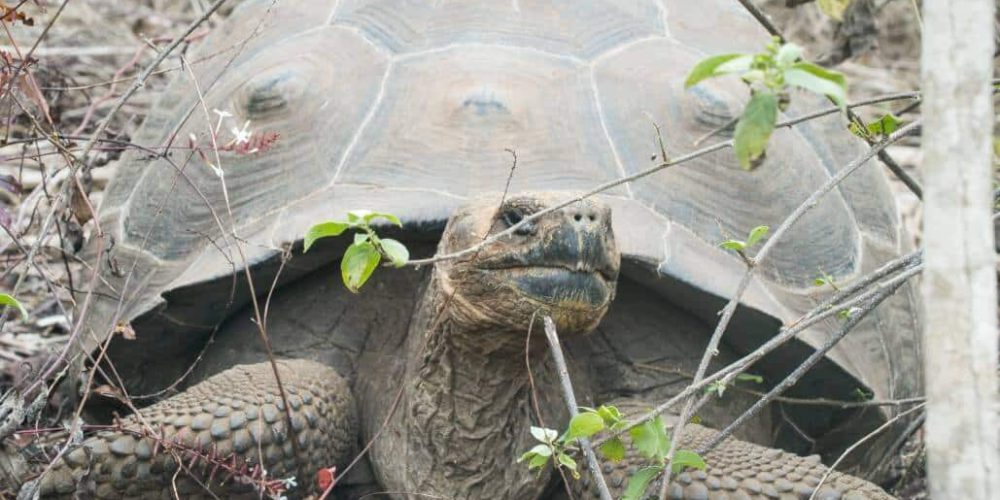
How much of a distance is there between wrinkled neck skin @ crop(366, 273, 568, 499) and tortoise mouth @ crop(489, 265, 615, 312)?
308 millimetres

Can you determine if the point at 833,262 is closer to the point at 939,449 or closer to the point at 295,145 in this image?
the point at 295,145

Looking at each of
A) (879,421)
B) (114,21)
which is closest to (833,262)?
(879,421)

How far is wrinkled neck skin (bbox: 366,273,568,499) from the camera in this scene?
321 cm

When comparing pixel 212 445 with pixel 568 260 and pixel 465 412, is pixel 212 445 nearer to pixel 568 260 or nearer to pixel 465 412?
pixel 465 412

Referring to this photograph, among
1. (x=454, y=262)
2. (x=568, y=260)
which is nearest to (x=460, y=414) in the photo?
(x=454, y=262)

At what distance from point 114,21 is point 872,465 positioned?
455 cm

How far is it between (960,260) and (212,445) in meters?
2.11

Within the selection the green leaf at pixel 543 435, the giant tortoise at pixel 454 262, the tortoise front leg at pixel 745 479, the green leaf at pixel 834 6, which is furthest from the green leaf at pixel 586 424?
the green leaf at pixel 834 6

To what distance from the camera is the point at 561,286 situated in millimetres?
2801

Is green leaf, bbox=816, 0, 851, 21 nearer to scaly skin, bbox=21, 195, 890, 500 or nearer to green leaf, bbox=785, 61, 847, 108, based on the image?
scaly skin, bbox=21, 195, 890, 500

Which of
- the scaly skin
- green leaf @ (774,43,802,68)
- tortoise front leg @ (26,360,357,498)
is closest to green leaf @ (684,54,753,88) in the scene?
green leaf @ (774,43,802,68)

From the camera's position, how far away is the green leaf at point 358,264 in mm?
2537

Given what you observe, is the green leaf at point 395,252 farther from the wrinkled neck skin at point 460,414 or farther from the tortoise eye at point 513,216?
the wrinkled neck skin at point 460,414

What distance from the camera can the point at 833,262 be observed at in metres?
3.92
